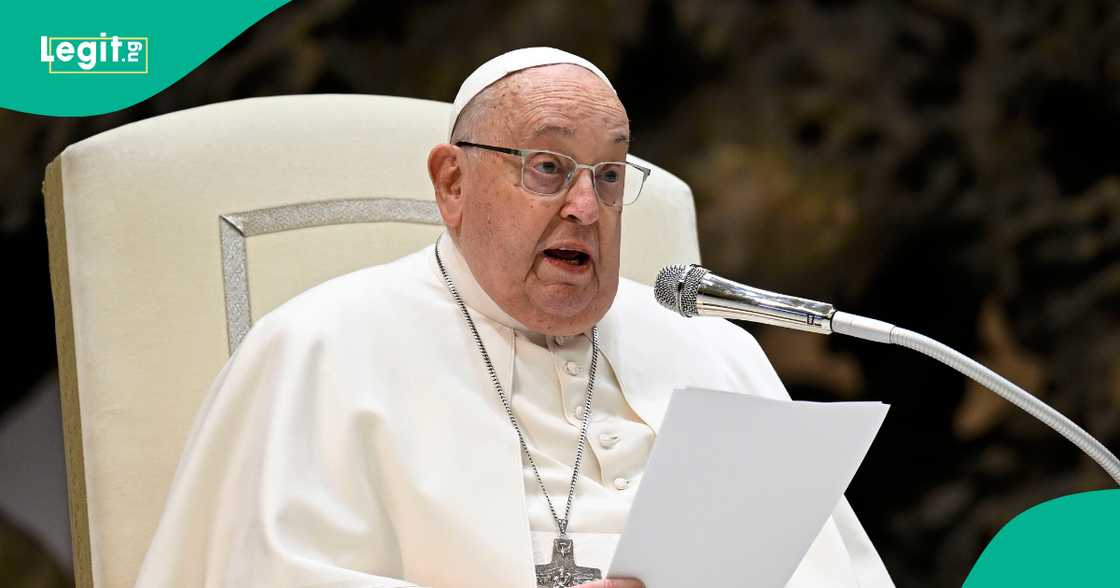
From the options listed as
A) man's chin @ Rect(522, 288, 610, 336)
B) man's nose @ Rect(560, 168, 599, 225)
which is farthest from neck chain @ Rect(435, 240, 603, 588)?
man's nose @ Rect(560, 168, 599, 225)

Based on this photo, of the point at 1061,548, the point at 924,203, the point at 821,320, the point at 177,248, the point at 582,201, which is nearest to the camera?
the point at 821,320

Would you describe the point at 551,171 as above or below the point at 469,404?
above

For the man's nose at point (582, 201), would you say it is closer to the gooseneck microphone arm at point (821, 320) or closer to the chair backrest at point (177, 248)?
the gooseneck microphone arm at point (821, 320)

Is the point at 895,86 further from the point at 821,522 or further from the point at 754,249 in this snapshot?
the point at 821,522

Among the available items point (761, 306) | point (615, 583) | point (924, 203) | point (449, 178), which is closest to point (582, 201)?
point (449, 178)

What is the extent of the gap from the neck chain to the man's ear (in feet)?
0.52

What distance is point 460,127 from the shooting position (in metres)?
3.03

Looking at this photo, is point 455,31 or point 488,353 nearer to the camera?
point 488,353

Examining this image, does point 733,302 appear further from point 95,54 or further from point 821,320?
point 95,54

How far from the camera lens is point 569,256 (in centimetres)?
296

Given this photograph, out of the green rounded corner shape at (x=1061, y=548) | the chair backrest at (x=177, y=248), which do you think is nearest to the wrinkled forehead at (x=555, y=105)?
the chair backrest at (x=177, y=248)

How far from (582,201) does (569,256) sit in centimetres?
15

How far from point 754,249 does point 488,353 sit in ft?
10.1

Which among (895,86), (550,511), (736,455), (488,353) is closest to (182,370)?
(488,353)
